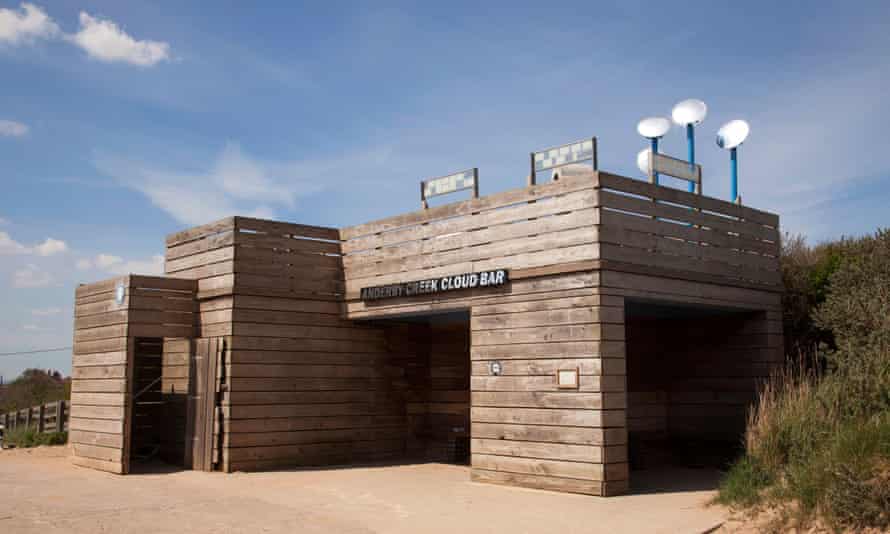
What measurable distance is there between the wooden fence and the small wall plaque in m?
13.1

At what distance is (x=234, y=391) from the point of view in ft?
41.8

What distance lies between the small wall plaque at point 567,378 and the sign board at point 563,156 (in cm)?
273

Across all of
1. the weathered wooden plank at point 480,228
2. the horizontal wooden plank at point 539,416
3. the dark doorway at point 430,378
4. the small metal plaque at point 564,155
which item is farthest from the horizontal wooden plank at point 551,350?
the dark doorway at point 430,378

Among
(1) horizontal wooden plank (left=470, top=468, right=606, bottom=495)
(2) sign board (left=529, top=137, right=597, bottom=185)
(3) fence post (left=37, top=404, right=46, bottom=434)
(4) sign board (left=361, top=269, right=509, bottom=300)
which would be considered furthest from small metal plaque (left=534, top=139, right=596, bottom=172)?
(3) fence post (left=37, top=404, right=46, bottom=434)

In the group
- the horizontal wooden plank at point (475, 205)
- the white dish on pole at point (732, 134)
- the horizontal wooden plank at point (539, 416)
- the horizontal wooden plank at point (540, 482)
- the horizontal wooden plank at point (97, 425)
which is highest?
the white dish on pole at point (732, 134)

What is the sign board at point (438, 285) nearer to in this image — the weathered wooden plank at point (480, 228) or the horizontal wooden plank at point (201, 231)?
the weathered wooden plank at point (480, 228)

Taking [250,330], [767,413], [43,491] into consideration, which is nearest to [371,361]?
[250,330]

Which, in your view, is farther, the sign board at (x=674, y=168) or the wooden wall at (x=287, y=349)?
the wooden wall at (x=287, y=349)

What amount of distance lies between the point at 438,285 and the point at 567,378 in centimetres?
274

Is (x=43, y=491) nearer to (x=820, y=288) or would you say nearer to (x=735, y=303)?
(x=735, y=303)

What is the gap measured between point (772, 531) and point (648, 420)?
5.96 meters

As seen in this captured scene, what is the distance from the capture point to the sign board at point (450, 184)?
1263 cm

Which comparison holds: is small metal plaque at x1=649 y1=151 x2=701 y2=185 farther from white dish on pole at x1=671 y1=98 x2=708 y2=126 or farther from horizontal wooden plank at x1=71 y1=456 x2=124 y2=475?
horizontal wooden plank at x1=71 y1=456 x2=124 y2=475

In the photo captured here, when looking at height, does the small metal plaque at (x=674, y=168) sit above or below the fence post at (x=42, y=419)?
above
